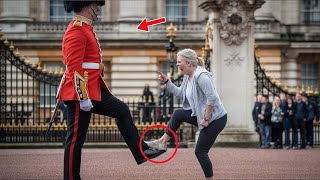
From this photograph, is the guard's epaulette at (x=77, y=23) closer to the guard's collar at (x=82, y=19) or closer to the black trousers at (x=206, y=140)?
the guard's collar at (x=82, y=19)

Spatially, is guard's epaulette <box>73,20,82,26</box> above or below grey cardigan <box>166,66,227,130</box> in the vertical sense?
above

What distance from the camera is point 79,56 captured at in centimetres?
1074

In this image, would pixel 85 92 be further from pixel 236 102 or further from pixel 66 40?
pixel 236 102

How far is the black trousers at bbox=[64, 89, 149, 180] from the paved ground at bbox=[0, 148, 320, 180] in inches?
98.8

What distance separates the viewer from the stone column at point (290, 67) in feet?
143

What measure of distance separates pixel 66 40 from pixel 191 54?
5.61ft

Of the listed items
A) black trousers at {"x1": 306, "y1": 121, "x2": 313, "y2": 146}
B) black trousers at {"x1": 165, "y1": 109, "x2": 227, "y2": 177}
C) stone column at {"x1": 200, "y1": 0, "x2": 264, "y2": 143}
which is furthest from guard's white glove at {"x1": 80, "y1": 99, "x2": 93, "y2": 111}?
black trousers at {"x1": 306, "y1": 121, "x2": 313, "y2": 146}

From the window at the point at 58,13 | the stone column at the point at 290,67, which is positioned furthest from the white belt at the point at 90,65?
the window at the point at 58,13

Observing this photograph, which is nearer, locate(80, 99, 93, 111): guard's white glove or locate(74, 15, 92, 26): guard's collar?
locate(80, 99, 93, 111): guard's white glove

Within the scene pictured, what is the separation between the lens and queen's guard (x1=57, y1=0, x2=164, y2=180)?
35.2 feet

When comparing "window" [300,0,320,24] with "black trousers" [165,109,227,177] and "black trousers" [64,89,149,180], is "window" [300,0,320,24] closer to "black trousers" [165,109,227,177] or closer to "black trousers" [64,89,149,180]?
"black trousers" [165,109,227,177]

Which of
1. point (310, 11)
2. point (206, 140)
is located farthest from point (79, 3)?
point (310, 11)

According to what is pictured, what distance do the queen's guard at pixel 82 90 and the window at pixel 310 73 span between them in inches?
1347

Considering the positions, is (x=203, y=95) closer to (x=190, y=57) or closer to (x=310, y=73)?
(x=190, y=57)
